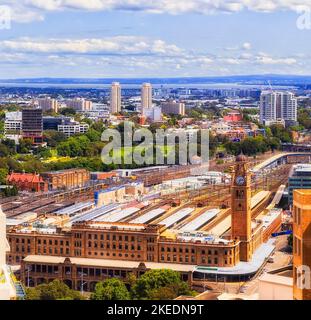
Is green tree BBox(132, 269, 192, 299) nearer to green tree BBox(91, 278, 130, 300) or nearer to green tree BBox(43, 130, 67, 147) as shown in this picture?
green tree BBox(91, 278, 130, 300)

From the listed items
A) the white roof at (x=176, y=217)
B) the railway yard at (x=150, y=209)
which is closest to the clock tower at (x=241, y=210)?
the railway yard at (x=150, y=209)

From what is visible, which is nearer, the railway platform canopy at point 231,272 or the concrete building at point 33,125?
the railway platform canopy at point 231,272

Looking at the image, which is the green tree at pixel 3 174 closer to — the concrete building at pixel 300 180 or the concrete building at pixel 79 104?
the concrete building at pixel 300 180

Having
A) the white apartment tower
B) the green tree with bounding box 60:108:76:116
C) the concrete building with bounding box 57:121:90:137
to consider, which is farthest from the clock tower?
the green tree with bounding box 60:108:76:116

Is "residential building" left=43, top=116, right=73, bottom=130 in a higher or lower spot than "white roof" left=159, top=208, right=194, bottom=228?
higher

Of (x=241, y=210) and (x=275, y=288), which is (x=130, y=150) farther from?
(x=275, y=288)
